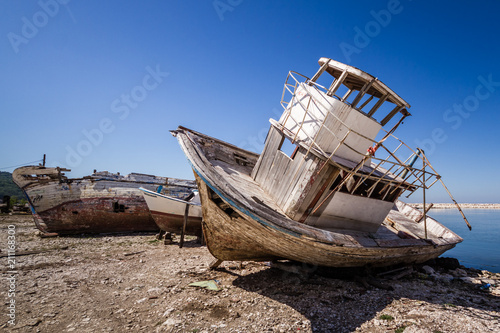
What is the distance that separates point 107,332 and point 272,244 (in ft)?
11.9

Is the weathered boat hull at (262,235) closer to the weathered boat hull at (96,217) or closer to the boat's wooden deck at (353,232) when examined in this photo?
the boat's wooden deck at (353,232)

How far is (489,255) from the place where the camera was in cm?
1437

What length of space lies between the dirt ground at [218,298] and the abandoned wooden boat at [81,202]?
3.62m

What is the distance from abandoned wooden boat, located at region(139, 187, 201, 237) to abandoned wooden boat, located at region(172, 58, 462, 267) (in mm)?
4649

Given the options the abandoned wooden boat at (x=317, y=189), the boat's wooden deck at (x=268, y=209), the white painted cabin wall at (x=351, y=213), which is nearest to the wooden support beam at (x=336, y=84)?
the abandoned wooden boat at (x=317, y=189)

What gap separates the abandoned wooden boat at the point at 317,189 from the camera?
5285 millimetres

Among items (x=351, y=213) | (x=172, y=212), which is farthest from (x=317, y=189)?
(x=172, y=212)

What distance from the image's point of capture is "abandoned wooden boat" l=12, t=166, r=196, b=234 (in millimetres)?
12055

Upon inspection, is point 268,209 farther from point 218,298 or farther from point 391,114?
point 391,114

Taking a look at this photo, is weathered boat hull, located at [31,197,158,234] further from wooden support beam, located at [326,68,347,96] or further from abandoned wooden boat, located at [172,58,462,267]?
wooden support beam, located at [326,68,347,96]

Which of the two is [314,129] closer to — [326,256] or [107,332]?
[326,256]

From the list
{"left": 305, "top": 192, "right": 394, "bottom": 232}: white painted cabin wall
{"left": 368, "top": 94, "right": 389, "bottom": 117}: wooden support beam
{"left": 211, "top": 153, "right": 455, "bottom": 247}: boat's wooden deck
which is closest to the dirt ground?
{"left": 211, "top": 153, "right": 455, "bottom": 247}: boat's wooden deck

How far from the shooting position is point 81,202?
494 inches

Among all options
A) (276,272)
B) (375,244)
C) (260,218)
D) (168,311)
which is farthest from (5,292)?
(375,244)
